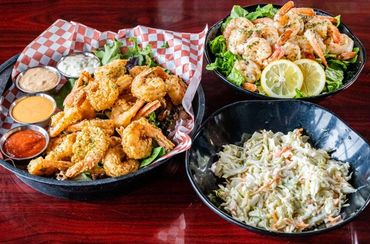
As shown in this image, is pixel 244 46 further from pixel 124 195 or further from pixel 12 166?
pixel 12 166

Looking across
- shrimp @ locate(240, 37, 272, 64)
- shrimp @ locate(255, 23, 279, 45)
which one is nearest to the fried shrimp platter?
shrimp @ locate(240, 37, 272, 64)

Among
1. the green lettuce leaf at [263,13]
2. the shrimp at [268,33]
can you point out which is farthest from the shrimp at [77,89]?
the green lettuce leaf at [263,13]

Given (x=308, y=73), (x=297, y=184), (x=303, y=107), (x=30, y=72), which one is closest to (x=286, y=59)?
(x=308, y=73)

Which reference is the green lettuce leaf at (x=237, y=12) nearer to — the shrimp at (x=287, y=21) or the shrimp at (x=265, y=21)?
the shrimp at (x=265, y=21)

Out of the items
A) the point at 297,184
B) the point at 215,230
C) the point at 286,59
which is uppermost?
the point at 286,59

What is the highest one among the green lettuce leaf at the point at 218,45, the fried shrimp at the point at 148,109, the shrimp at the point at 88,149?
the green lettuce leaf at the point at 218,45

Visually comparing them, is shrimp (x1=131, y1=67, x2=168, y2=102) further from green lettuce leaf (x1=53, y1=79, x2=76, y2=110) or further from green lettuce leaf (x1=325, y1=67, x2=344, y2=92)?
green lettuce leaf (x1=325, y1=67, x2=344, y2=92)

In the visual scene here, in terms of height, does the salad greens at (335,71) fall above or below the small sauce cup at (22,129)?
above
